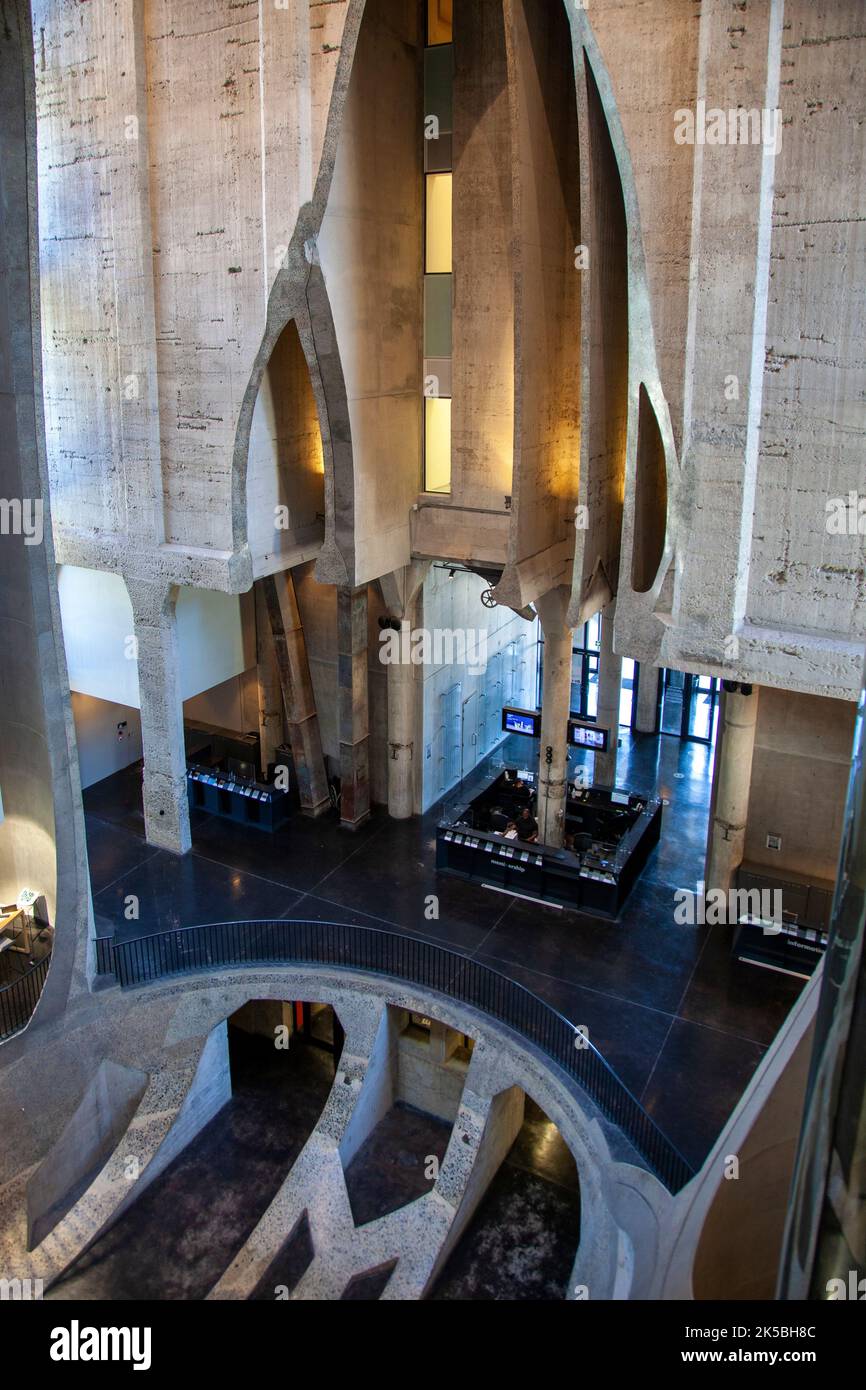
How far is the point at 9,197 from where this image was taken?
36.9 ft

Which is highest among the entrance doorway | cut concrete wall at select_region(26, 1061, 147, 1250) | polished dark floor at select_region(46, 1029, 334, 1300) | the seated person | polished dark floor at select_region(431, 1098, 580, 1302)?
the entrance doorway

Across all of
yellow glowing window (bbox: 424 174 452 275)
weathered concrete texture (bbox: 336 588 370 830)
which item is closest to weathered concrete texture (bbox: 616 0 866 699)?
yellow glowing window (bbox: 424 174 452 275)

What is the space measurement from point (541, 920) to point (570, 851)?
151cm

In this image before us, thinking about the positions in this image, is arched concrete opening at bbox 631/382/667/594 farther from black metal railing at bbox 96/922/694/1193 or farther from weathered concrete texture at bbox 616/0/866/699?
black metal railing at bbox 96/922/694/1193

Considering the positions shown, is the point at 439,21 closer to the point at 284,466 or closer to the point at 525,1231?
the point at 284,466

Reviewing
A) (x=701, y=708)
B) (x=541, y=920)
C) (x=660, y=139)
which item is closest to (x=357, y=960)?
(x=541, y=920)

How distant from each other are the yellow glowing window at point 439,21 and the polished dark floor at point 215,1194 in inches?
685

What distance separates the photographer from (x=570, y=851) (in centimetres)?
1800

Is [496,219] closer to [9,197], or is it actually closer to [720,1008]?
[9,197]

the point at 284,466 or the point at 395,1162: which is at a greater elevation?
the point at 284,466

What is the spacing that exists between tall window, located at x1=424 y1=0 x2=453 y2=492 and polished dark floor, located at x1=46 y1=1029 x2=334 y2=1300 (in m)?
10.7

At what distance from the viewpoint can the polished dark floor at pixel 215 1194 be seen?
13891 millimetres

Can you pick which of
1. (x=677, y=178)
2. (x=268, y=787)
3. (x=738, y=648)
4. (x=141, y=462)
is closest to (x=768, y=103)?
(x=677, y=178)

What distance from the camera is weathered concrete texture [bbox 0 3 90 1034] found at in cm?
1135
